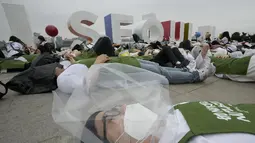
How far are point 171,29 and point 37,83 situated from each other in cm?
783

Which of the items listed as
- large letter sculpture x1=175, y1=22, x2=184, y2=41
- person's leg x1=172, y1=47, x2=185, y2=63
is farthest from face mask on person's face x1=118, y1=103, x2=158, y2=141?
large letter sculpture x1=175, y1=22, x2=184, y2=41

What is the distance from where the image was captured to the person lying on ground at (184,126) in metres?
0.42

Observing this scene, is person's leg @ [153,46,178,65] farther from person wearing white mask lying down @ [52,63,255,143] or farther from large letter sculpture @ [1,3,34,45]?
large letter sculpture @ [1,3,34,45]

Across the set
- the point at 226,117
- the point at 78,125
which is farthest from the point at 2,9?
the point at 226,117

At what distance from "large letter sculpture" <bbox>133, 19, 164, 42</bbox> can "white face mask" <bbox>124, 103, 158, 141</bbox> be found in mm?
6548

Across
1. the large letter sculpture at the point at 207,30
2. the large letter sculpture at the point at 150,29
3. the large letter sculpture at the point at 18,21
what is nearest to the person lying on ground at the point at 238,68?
the large letter sculpture at the point at 150,29

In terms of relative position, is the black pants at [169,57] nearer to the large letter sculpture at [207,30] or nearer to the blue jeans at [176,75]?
the blue jeans at [176,75]

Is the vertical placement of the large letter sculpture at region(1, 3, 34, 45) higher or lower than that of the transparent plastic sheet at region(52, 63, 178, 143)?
higher

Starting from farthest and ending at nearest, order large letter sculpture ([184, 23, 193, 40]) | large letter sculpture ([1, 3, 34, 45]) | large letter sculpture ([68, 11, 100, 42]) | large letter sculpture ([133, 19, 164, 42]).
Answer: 1. large letter sculpture ([184, 23, 193, 40])
2. large letter sculpture ([133, 19, 164, 42])
3. large letter sculpture ([1, 3, 34, 45])
4. large letter sculpture ([68, 11, 100, 42])

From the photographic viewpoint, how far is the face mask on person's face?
0.51m

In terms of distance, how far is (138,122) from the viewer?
0.53 m

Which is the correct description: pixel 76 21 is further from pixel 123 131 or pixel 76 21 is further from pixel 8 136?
pixel 123 131

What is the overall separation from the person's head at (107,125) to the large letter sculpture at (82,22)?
17.3ft

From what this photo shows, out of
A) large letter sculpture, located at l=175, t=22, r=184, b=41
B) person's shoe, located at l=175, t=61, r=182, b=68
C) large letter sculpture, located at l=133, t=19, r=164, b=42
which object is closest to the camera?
person's shoe, located at l=175, t=61, r=182, b=68
